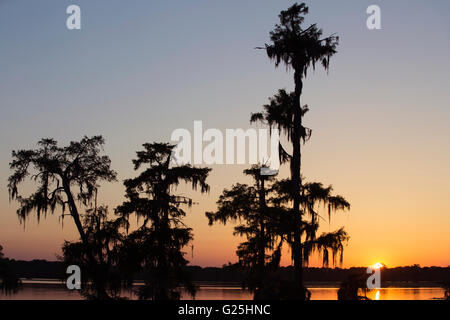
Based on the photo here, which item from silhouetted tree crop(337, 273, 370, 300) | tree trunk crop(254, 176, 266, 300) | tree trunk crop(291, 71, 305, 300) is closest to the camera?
silhouetted tree crop(337, 273, 370, 300)

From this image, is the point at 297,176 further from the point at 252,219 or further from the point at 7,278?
the point at 7,278

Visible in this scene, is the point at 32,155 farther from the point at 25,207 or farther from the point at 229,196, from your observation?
the point at 229,196

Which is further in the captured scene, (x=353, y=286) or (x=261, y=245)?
(x=261, y=245)

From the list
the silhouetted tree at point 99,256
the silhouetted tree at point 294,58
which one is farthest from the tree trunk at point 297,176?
the silhouetted tree at point 99,256

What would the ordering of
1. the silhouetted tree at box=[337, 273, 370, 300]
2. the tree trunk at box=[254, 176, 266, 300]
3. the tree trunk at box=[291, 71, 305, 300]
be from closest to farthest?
Answer: the silhouetted tree at box=[337, 273, 370, 300] → the tree trunk at box=[291, 71, 305, 300] → the tree trunk at box=[254, 176, 266, 300]

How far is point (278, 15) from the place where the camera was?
25328 millimetres

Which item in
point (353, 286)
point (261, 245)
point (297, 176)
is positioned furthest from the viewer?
point (261, 245)

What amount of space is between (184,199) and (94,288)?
6.65 meters

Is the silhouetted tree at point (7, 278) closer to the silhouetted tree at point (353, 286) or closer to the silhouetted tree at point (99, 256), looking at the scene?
the silhouetted tree at point (99, 256)

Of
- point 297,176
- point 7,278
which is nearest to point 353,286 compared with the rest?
point 297,176

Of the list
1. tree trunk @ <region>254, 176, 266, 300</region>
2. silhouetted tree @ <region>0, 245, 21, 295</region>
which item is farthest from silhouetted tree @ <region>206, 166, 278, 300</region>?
silhouetted tree @ <region>0, 245, 21, 295</region>

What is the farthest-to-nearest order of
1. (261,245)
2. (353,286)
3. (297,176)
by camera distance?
(261,245)
(297,176)
(353,286)

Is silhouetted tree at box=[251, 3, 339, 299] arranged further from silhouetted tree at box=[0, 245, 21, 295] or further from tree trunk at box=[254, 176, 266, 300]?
silhouetted tree at box=[0, 245, 21, 295]
